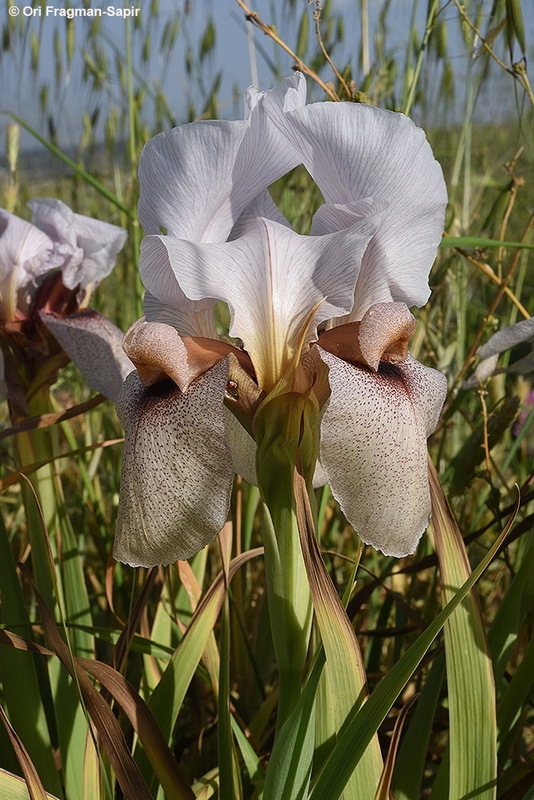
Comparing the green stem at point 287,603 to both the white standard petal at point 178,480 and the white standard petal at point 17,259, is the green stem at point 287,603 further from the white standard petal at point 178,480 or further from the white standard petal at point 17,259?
the white standard petal at point 17,259

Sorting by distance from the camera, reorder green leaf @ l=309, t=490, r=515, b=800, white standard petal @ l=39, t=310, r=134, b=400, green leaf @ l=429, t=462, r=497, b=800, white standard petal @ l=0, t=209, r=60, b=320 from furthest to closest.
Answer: white standard petal @ l=0, t=209, r=60, b=320
white standard petal @ l=39, t=310, r=134, b=400
green leaf @ l=429, t=462, r=497, b=800
green leaf @ l=309, t=490, r=515, b=800

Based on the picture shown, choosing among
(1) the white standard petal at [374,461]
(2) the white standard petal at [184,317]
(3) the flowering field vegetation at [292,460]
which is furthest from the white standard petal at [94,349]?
(1) the white standard petal at [374,461]

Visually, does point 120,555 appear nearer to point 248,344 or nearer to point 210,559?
point 248,344

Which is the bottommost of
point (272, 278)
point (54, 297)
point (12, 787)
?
point (12, 787)

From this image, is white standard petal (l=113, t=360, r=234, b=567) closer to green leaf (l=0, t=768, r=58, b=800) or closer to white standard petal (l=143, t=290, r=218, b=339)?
white standard petal (l=143, t=290, r=218, b=339)

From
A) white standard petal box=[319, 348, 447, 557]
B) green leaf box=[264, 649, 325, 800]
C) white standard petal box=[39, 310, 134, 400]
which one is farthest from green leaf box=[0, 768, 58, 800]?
white standard petal box=[39, 310, 134, 400]

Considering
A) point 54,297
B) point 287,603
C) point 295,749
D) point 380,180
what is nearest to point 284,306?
point 380,180

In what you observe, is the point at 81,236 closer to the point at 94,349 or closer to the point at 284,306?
the point at 94,349
